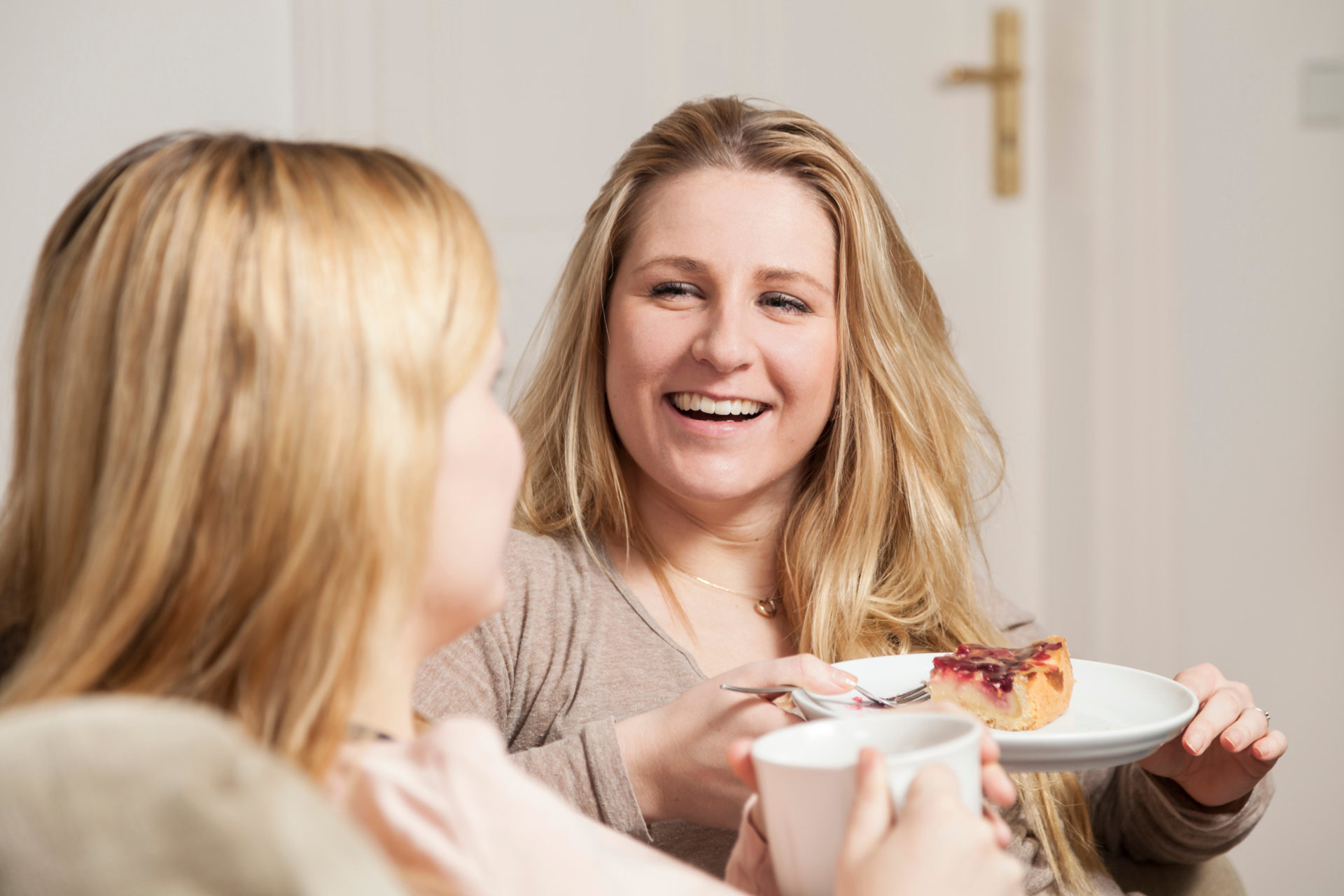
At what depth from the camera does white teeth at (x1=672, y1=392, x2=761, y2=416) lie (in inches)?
50.4

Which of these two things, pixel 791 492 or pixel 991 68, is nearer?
pixel 791 492

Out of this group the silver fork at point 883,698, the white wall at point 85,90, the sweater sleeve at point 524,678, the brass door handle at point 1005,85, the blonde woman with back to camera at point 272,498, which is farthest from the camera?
the brass door handle at point 1005,85

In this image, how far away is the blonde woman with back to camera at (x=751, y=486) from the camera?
1206 mm

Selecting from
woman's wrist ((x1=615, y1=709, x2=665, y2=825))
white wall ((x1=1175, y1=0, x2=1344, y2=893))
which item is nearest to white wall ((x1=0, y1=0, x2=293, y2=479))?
woman's wrist ((x1=615, y1=709, x2=665, y2=825))

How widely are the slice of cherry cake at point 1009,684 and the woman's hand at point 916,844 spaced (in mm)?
322

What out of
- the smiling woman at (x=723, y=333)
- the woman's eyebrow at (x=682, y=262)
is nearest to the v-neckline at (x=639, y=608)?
the smiling woman at (x=723, y=333)

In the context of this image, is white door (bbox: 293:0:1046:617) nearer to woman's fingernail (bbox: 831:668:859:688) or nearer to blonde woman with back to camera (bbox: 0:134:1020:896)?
woman's fingernail (bbox: 831:668:859:688)

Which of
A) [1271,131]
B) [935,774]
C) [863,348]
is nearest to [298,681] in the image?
[935,774]

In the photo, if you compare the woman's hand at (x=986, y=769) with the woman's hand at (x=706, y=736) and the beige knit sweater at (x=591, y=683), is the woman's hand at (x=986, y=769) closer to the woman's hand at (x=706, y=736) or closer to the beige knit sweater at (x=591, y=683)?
the woman's hand at (x=706, y=736)

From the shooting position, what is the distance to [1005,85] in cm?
238

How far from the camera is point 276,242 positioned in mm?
621

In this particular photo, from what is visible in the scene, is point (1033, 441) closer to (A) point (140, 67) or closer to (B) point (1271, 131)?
(B) point (1271, 131)

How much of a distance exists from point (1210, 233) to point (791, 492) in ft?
4.46

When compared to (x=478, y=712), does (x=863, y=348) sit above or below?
above
